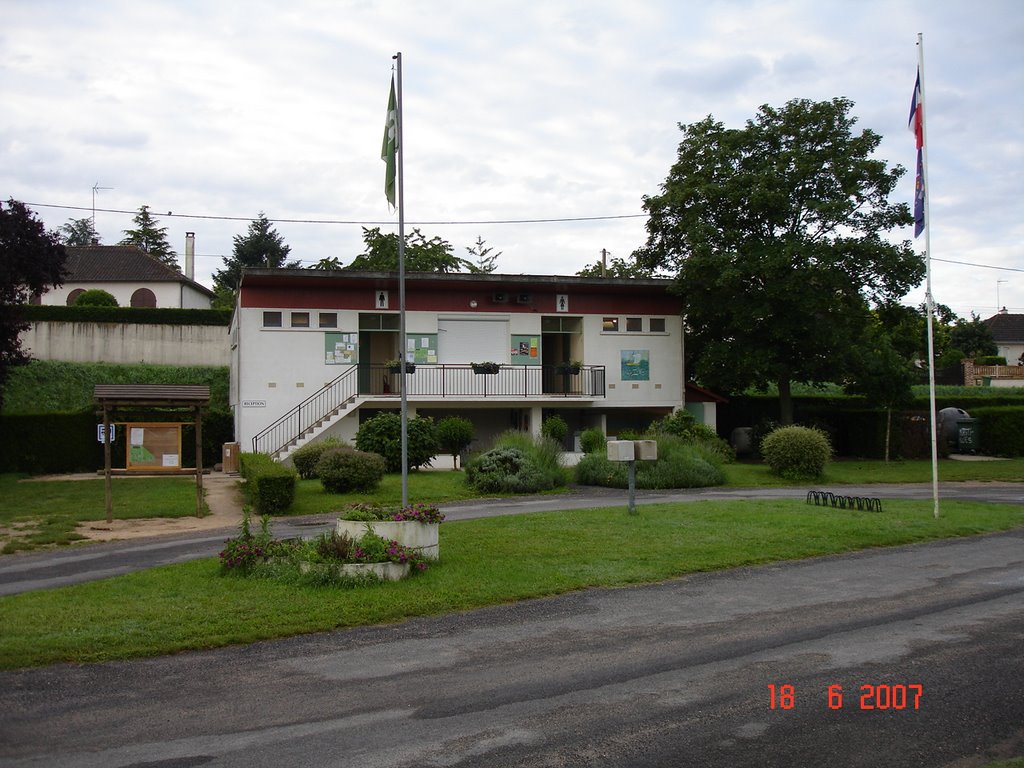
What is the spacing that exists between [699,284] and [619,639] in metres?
23.4

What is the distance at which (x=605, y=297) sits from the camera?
3161cm

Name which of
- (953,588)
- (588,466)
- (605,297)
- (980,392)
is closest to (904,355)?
(605,297)

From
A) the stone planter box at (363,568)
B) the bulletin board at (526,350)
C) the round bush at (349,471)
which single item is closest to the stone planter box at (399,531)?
the stone planter box at (363,568)

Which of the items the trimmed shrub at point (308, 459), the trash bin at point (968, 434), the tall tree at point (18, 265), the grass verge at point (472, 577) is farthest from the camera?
the trash bin at point (968, 434)

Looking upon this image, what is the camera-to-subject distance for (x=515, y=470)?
22000 mm

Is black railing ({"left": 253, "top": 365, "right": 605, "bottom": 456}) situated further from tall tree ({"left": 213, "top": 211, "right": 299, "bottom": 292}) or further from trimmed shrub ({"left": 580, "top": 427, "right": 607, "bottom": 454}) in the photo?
tall tree ({"left": 213, "top": 211, "right": 299, "bottom": 292})

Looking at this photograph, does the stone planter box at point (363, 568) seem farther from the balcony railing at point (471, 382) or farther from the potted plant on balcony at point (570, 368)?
the potted plant on balcony at point (570, 368)

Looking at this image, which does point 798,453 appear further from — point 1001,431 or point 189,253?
point 189,253

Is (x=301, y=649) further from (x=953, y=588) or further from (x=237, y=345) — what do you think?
(x=237, y=345)

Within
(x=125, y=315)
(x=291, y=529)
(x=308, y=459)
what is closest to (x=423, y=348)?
(x=308, y=459)

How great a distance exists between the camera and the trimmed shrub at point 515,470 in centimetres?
2156

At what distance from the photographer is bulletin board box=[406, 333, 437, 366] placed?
30.0 meters

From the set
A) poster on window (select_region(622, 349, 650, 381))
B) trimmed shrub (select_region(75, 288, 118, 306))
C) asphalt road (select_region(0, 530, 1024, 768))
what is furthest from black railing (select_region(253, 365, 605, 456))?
asphalt road (select_region(0, 530, 1024, 768))

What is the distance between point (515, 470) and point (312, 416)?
29.6ft
